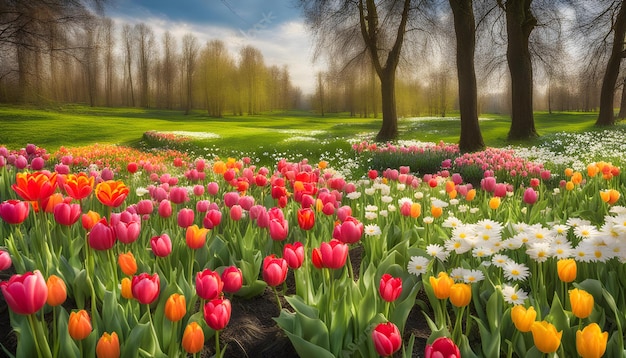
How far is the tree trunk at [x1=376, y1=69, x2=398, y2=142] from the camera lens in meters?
20.5

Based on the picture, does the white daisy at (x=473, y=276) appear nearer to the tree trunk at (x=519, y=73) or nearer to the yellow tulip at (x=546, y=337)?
the yellow tulip at (x=546, y=337)

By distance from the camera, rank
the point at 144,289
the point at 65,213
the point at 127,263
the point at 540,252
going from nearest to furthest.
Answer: the point at 144,289 < the point at 127,263 < the point at 540,252 < the point at 65,213

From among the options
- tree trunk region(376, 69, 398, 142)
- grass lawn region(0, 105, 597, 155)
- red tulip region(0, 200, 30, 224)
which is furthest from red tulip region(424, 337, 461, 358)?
tree trunk region(376, 69, 398, 142)

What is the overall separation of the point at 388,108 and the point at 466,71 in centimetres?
Answer: 698

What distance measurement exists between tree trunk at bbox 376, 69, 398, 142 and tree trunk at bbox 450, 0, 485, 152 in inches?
253

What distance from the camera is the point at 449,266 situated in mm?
2688

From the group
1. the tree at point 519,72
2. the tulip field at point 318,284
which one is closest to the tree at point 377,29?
the tree at point 519,72

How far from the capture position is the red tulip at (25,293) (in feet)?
4.88

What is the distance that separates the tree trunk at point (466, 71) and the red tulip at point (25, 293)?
13.5m

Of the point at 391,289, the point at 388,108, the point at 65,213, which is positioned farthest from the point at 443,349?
the point at 388,108

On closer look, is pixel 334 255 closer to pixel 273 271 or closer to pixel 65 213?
pixel 273 271

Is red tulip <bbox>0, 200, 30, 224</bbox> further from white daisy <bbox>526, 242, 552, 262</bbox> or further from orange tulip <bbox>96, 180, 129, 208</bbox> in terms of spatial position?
white daisy <bbox>526, 242, 552, 262</bbox>

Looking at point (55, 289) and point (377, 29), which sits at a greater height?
point (377, 29)

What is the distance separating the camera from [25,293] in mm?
1493
